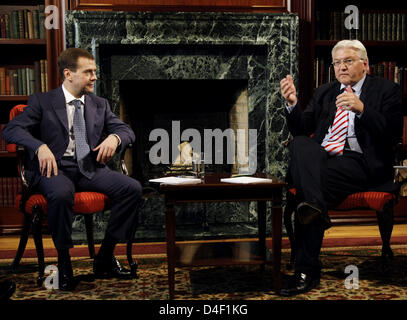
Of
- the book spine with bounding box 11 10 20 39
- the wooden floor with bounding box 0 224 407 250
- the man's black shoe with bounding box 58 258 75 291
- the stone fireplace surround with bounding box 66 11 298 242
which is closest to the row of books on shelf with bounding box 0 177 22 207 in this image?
the wooden floor with bounding box 0 224 407 250

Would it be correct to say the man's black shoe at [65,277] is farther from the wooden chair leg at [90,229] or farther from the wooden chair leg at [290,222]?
the wooden chair leg at [290,222]

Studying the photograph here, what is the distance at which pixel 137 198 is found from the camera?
2.50 metres

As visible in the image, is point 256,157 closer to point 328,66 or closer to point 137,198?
point 328,66

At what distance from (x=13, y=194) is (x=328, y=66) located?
289cm

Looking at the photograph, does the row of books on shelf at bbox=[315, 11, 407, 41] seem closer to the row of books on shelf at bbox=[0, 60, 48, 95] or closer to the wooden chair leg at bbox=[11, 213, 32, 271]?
the row of books on shelf at bbox=[0, 60, 48, 95]

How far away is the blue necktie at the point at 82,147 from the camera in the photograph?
8.39ft

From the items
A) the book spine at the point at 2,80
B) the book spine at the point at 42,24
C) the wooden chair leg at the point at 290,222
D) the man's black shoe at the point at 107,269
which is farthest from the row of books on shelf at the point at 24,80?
the wooden chair leg at the point at 290,222

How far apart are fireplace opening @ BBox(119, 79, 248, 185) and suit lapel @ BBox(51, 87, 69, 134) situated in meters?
1.33

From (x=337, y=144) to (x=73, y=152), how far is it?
1.52m

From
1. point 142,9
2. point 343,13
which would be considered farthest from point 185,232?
point 343,13

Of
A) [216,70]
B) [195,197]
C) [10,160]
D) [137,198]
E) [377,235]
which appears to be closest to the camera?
[195,197]

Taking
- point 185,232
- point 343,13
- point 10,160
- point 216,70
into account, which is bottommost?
point 185,232

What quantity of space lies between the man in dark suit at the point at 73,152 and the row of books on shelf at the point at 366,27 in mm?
2119

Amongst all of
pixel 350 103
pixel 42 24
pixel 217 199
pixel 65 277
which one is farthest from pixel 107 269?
pixel 42 24
